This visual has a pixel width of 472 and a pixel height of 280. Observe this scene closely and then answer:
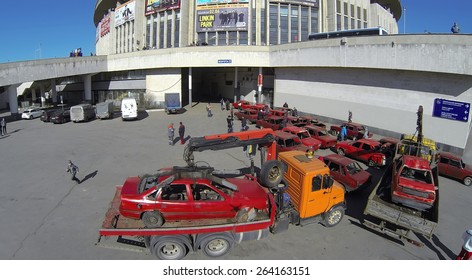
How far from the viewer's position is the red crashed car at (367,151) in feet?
55.7

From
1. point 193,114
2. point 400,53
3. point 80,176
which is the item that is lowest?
point 80,176

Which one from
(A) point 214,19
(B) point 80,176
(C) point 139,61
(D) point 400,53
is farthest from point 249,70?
(B) point 80,176

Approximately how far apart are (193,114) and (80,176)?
2217cm

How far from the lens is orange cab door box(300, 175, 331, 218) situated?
9.66m

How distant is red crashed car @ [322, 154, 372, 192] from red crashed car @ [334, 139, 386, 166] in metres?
4.22

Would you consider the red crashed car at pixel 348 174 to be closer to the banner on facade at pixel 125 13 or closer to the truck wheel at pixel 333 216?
the truck wheel at pixel 333 216

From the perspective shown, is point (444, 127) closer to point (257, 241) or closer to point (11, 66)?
point (257, 241)

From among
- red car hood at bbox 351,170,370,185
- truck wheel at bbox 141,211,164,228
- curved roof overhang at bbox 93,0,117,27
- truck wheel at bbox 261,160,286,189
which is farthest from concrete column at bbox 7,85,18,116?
curved roof overhang at bbox 93,0,117,27

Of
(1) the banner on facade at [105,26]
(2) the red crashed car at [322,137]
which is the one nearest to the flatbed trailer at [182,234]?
(2) the red crashed car at [322,137]

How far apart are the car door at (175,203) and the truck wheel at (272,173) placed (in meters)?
2.57

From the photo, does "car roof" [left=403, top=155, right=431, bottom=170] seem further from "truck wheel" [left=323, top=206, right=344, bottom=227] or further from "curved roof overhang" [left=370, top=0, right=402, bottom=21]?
"curved roof overhang" [left=370, top=0, right=402, bottom=21]

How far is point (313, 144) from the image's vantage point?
18.8 m

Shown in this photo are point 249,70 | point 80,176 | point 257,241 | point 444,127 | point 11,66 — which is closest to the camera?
point 257,241

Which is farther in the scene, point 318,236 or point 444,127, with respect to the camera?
point 444,127
